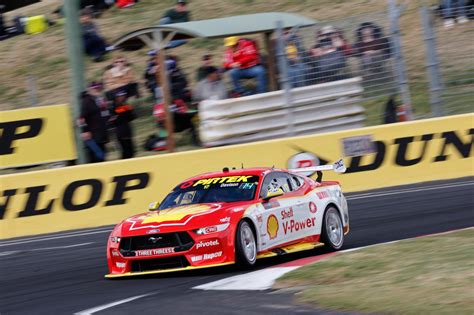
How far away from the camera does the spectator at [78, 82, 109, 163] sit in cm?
1836

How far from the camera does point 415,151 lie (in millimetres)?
18594

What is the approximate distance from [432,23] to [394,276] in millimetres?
10975

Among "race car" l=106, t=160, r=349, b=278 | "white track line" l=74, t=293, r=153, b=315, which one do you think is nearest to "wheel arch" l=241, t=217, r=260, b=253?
"race car" l=106, t=160, r=349, b=278

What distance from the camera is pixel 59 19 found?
3080 centimetres

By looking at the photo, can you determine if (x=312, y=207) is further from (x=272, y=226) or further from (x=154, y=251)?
(x=154, y=251)

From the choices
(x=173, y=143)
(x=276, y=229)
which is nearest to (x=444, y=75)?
(x=173, y=143)

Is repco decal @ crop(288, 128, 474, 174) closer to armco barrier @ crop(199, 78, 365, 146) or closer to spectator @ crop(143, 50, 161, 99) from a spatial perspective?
armco barrier @ crop(199, 78, 365, 146)

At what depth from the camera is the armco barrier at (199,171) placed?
16906 millimetres

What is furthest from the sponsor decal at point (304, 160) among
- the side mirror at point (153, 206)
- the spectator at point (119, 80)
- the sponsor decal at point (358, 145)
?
the side mirror at point (153, 206)

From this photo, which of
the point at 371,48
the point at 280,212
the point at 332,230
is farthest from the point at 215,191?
the point at 371,48

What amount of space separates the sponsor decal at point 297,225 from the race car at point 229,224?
→ 0.01 m

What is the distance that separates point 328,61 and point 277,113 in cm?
138

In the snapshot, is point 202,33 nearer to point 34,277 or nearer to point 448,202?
point 448,202

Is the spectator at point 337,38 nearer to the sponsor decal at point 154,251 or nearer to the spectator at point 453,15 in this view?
the spectator at point 453,15
